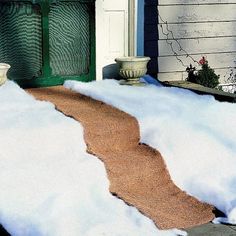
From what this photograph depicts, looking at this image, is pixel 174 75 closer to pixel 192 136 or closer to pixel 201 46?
pixel 201 46

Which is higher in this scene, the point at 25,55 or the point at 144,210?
the point at 25,55

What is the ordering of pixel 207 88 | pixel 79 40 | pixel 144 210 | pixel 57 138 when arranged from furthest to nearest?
pixel 207 88 → pixel 79 40 → pixel 57 138 → pixel 144 210

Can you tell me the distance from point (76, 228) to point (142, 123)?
61.9 inches

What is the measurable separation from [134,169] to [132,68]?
2202 mm

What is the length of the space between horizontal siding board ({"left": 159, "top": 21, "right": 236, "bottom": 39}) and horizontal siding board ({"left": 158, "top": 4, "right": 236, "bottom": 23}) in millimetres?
63

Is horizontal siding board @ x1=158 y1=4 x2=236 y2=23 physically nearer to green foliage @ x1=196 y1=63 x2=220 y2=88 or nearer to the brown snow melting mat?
green foliage @ x1=196 y1=63 x2=220 y2=88

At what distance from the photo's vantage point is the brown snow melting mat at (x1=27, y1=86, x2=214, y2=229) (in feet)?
13.4

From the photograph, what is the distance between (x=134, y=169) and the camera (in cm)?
455

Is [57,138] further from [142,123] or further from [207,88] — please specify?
[207,88]

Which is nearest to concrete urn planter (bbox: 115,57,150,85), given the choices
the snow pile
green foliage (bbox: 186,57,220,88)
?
the snow pile

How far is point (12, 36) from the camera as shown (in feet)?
20.1

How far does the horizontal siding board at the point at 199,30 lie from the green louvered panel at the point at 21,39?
62.2 inches

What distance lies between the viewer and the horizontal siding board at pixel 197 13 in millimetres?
7168

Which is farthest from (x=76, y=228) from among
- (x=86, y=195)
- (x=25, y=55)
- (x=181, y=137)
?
(x=25, y=55)
